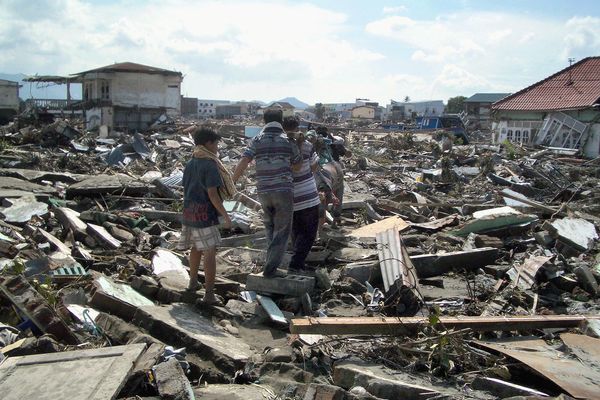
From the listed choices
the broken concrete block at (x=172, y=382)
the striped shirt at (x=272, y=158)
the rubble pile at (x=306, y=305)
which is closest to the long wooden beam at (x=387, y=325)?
the rubble pile at (x=306, y=305)

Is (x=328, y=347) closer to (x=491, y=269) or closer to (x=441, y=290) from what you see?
(x=441, y=290)

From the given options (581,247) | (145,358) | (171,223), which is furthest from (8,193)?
(581,247)

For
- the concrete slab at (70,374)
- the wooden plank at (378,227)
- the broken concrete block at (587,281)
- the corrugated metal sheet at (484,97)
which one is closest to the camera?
the concrete slab at (70,374)

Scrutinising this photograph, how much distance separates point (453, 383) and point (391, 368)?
407mm

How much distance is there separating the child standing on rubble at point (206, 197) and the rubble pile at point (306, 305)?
0.47m

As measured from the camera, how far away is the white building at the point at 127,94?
35719 mm

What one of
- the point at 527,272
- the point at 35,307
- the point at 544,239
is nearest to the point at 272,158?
the point at 35,307

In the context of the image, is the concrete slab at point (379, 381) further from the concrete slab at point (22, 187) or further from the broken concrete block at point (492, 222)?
the concrete slab at point (22, 187)

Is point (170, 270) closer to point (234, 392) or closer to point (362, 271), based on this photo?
point (362, 271)

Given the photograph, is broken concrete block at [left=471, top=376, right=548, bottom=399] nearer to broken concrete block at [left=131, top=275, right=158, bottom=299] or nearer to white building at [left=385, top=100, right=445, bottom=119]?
broken concrete block at [left=131, top=275, right=158, bottom=299]

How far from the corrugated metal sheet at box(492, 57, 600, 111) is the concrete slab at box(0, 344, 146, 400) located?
87.3ft

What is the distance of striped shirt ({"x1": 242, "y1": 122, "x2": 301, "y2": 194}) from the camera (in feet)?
16.7

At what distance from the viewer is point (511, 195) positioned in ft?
35.4

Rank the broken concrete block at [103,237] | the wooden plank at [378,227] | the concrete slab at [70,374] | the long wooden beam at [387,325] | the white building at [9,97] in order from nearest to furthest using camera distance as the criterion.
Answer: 1. the concrete slab at [70,374]
2. the long wooden beam at [387,325]
3. the broken concrete block at [103,237]
4. the wooden plank at [378,227]
5. the white building at [9,97]
